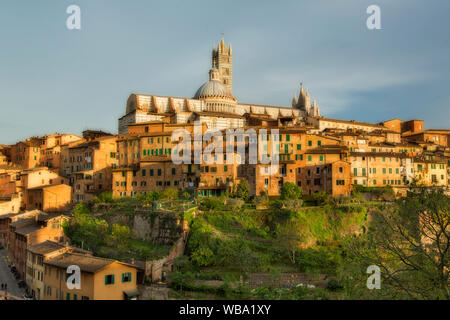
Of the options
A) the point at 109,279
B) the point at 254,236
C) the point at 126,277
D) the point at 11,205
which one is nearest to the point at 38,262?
the point at 109,279

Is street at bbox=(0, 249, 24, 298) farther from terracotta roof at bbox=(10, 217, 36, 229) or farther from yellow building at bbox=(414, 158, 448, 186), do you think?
yellow building at bbox=(414, 158, 448, 186)

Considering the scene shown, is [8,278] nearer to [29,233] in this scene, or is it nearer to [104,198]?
[29,233]

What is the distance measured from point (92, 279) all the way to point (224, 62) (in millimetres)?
95616

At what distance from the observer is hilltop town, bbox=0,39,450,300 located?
37.4 meters

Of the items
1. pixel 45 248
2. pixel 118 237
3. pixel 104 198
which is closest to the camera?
pixel 45 248

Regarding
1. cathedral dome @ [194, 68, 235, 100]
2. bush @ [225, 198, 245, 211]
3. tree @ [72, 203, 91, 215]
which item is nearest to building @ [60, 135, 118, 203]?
tree @ [72, 203, 91, 215]

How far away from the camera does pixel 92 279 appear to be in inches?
1214

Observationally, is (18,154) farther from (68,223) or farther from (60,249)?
(60,249)

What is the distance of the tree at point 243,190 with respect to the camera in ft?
167

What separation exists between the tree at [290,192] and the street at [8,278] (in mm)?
29538

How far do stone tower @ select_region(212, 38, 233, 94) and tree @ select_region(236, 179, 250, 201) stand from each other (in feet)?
228

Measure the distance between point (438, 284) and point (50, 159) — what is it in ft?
222

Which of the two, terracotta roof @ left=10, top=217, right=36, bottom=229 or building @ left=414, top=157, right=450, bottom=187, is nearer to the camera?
terracotta roof @ left=10, top=217, right=36, bottom=229

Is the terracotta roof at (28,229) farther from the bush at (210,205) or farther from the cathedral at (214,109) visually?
the cathedral at (214,109)
